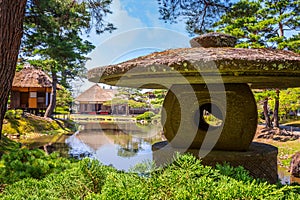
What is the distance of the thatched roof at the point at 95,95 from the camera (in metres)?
30.9

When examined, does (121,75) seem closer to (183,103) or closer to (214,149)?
(183,103)

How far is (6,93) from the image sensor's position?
3064 millimetres

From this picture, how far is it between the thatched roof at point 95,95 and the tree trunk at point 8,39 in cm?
2768

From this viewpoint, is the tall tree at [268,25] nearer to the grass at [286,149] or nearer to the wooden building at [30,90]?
the grass at [286,149]

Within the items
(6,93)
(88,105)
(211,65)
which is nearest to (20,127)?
(6,93)

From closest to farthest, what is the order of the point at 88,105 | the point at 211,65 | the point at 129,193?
the point at 129,193 → the point at 211,65 → the point at 88,105

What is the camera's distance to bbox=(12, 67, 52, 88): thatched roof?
19.1 metres

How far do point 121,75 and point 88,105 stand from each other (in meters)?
32.6

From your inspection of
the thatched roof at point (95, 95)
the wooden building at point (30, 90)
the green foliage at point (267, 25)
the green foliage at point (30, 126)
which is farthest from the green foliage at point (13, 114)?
the thatched roof at point (95, 95)

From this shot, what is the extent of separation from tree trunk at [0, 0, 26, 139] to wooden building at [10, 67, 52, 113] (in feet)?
56.5

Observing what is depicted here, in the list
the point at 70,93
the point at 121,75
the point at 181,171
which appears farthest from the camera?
the point at 70,93

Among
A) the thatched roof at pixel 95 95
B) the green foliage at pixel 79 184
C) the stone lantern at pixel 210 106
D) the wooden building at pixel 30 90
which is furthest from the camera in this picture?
the thatched roof at pixel 95 95

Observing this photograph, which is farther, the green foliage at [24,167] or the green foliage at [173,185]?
the green foliage at [24,167]

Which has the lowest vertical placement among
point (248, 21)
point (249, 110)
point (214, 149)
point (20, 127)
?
point (20, 127)
